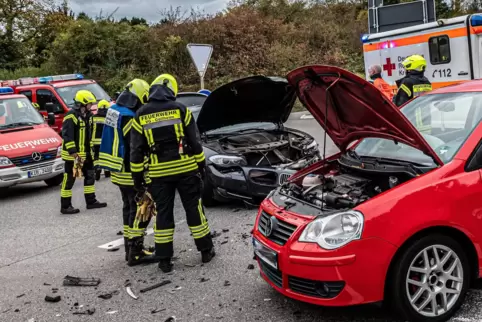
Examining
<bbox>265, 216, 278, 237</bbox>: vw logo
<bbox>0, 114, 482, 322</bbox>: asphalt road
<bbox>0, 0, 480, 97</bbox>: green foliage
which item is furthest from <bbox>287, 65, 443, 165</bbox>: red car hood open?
<bbox>0, 0, 480, 97</bbox>: green foliage

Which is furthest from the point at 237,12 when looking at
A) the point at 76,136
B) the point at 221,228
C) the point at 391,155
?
the point at 391,155

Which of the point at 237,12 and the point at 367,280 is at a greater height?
the point at 237,12

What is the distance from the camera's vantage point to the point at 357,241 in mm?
3492

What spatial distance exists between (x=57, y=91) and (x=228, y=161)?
879 cm

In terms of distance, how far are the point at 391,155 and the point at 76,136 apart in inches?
224

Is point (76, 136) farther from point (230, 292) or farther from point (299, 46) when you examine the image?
point (299, 46)

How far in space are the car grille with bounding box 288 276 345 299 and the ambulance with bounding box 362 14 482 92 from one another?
27.3ft

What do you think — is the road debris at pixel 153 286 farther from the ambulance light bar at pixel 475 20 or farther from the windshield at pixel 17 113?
the ambulance light bar at pixel 475 20

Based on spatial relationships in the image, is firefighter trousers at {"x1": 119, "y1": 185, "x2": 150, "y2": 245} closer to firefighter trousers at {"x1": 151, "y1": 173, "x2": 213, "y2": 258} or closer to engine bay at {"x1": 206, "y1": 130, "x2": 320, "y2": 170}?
firefighter trousers at {"x1": 151, "y1": 173, "x2": 213, "y2": 258}

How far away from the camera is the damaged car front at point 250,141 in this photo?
714 cm

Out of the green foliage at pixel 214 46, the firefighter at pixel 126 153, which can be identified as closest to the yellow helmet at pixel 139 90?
the firefighter at pixel 126 153

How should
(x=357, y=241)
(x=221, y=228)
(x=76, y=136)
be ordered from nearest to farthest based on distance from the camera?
(x=357, y=241) → (x=221, y=228) → (x=76, y=136)

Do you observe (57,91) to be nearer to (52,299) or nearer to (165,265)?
(165,265)

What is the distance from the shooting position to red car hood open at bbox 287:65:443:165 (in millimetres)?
3883
